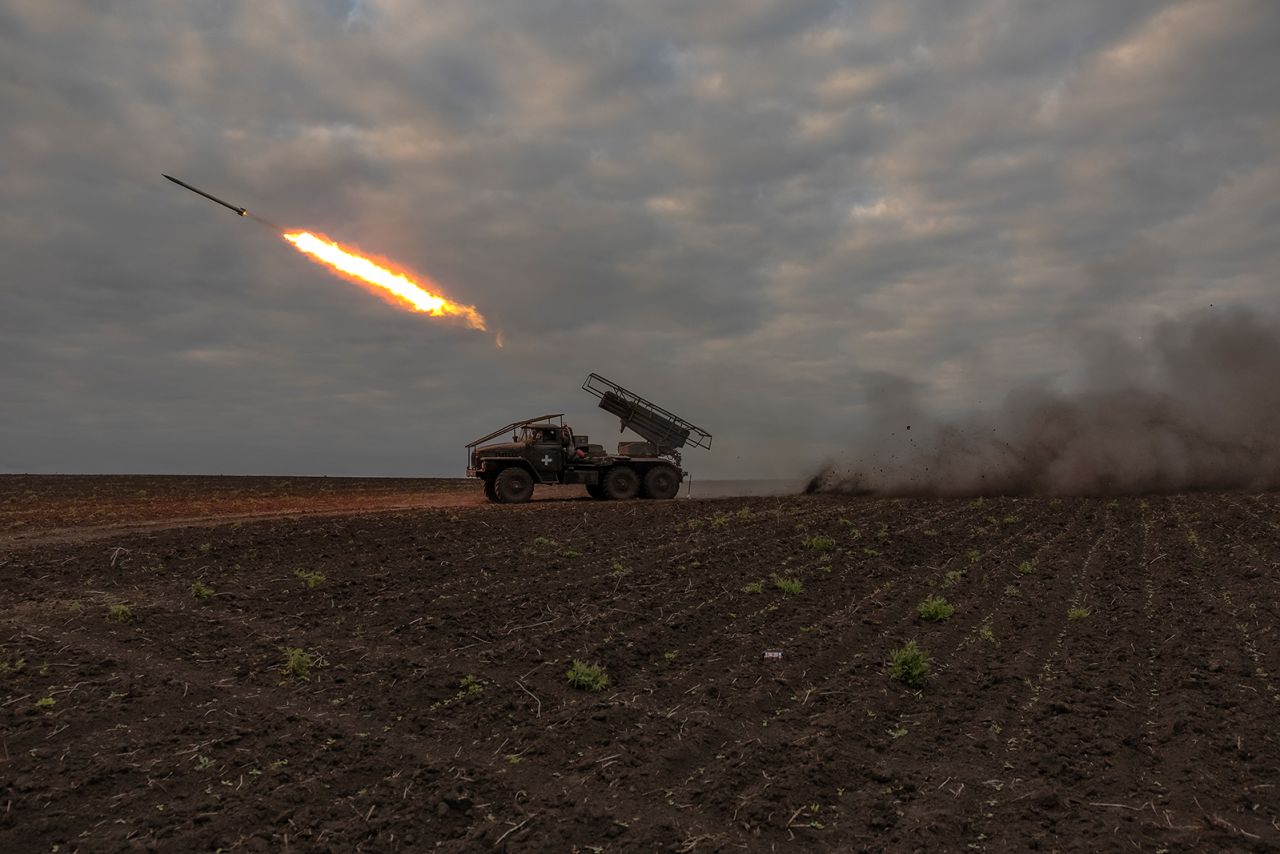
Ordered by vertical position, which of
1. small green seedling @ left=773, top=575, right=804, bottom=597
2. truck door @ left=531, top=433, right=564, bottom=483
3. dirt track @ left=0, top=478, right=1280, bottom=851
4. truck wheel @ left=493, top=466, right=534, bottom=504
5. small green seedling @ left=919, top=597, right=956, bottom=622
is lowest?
Result: dirt track @ left=0, top=478, right=1280, bottom=851

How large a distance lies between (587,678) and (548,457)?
20.3 m

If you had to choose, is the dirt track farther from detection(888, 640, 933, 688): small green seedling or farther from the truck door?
the truck door

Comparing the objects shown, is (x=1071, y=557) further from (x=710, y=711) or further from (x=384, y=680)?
(x=384, y=680)

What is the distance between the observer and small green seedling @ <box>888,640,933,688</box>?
782 centimetres

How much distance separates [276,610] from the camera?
34.7 feet

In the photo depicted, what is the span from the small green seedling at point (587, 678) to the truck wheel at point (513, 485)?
19.7 meters

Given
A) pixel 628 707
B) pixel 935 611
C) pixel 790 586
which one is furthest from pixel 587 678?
pixel 935 611

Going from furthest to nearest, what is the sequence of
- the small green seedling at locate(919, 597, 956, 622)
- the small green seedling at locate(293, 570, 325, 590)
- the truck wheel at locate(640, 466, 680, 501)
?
the truck wheel at locate(640, 466, 680, 501) → the small green seedling at locate(293, 570, 325, 590) → the small green seedling at locate(919, 597, 956, 622)

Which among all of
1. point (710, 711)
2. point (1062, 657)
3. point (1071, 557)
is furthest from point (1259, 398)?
point (710, 711)

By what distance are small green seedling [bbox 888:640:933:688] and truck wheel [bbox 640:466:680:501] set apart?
2177cm

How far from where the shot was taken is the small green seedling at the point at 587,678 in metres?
7.73

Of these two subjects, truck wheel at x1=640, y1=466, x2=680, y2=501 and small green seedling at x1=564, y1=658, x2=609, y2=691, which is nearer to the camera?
small green seedling at x1=564, y1=658, x2=609, y2=691

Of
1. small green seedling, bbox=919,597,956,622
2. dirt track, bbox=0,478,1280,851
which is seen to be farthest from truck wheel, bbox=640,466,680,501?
small green seedling, bbox=919,597,956,622

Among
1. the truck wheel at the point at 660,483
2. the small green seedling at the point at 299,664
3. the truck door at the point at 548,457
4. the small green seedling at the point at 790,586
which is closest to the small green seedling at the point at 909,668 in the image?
the small green seedling at the point at 790,586
